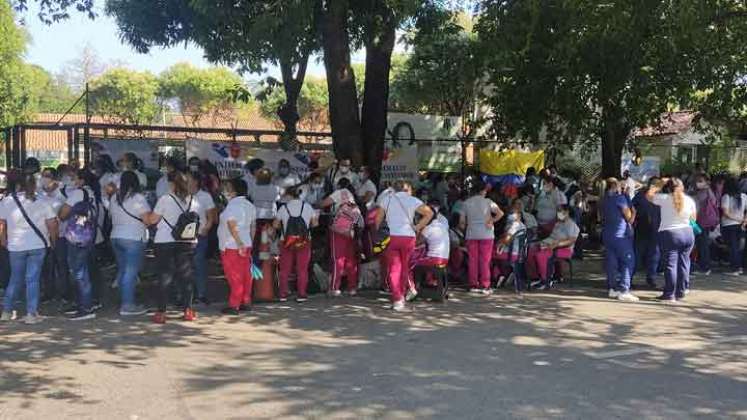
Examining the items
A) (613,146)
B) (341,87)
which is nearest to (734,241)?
(613,146)

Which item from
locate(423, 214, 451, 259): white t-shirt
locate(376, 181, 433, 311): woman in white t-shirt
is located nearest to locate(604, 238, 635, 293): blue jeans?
locate(423, 214, 451, 259): white t-shirt

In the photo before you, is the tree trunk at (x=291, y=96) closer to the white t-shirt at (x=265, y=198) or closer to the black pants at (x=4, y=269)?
the white t-shirt at (x=265, y=198)

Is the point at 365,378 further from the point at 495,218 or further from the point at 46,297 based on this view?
the point at 46,297

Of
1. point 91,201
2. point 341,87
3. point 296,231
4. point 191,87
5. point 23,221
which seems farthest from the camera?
point 191,87

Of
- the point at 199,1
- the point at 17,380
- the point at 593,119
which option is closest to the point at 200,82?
the point at 593,119

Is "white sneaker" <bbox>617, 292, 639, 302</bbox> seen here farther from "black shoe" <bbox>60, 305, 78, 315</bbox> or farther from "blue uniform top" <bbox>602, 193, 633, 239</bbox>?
"black shoe" <bbox>60, 305, 78, 315</bbox>

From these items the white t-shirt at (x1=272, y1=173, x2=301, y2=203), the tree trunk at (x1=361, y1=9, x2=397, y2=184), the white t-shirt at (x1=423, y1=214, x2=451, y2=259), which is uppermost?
the tree trunk at (x1=361, y1=9, x2=397, y2=184)

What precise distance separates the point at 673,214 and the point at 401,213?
11.3 feet

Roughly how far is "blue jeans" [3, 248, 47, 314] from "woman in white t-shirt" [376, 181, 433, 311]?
151 inches

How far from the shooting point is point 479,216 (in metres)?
9.69

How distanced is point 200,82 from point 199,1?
5284cm

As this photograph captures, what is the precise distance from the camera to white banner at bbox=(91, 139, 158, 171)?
446 inches

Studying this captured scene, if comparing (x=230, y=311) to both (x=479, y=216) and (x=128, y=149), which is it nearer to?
(x=479, y=216)

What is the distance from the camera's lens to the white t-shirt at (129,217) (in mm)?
8031
